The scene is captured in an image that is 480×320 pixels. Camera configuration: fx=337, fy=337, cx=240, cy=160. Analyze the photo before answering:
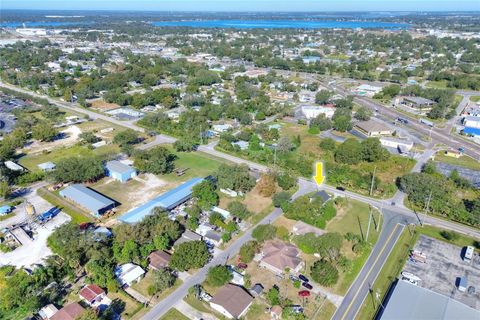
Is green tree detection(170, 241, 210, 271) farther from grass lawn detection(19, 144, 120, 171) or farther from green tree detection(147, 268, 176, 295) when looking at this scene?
grass lawn detection(19, 144, 120, 171)

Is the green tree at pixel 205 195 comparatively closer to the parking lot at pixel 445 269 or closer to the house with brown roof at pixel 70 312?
the house with brown roof at pixel 70 312

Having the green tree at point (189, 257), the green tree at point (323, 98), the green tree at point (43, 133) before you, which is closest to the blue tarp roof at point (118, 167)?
the green tree at point (43, 133)

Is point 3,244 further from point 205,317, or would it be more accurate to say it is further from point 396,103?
point 396,103

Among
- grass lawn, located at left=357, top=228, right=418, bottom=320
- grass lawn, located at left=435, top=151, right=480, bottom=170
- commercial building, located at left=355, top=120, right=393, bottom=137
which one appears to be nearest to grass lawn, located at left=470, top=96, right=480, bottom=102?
commercial building, located at left=355, top=120, right=393, bottom=137

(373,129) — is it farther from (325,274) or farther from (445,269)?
(325,274)

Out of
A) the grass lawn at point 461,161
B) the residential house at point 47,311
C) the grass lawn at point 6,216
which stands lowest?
the grass lawn at point 461,161

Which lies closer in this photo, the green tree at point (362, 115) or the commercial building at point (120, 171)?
the commercial building at point (120, 171)
